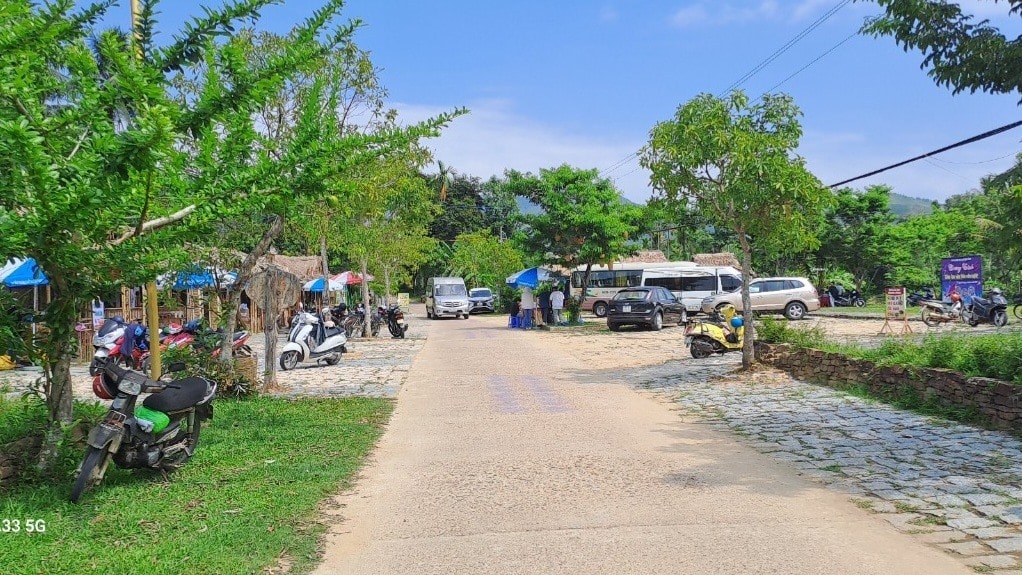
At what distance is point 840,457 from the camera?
6.67 metres

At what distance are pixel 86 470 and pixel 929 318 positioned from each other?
21.4 metres

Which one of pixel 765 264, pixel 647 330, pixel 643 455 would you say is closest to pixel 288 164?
pixel 643 455

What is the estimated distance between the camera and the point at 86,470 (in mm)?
5223

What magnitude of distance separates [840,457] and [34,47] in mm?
7060

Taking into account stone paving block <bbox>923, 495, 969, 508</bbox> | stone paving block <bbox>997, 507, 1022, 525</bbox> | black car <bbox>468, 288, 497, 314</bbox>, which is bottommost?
stone paving block <bbox>923, 495, 969, 508</bbox>

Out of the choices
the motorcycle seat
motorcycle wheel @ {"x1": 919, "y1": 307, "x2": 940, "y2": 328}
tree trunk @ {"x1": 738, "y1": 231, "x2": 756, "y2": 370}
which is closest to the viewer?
the motorcycle seat

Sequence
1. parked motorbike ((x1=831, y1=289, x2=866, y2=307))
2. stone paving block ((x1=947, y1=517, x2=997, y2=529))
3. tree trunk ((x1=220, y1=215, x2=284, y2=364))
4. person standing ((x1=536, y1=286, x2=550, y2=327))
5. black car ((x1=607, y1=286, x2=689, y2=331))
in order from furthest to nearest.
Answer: parked motorbike ((x1=831, y1=289, x2=866, y2=307)), person standing ((x1=536, y1=286, x2=550, y2=327)), black car ((x1=607, y1=286, x2=689, y2=331)), tree trunk ((x1=220, y1=215, x2=284, y2=364)), stone paving block ((x1=947, y1=517, x2=997, y2=529))

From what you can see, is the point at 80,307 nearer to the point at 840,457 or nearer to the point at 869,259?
the point at 840,457

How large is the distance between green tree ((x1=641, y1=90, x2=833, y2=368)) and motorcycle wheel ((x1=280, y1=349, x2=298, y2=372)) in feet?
25.1

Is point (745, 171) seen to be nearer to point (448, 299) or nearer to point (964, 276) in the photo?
point (964, 276)

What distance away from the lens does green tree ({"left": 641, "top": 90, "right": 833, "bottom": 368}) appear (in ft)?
40.4

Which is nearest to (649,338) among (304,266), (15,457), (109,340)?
(109,340)

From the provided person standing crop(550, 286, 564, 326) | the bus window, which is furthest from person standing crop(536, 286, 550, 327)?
the bus window

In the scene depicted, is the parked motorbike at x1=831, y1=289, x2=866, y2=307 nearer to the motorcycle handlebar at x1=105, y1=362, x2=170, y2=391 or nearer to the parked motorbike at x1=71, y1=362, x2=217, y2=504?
the parked motorbike at x1=71, y1=362, x2=217, y2=504
